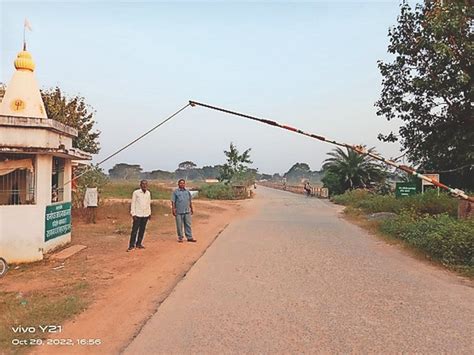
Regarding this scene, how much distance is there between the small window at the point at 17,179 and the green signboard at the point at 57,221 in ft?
1.88

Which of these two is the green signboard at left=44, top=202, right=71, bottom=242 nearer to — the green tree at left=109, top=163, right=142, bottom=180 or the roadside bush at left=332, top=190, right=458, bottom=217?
the roadside bush at left=332, top=190, right=458, bottom=217

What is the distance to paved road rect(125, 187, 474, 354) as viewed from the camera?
4.73 meters

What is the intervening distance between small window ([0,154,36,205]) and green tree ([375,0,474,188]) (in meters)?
11.1

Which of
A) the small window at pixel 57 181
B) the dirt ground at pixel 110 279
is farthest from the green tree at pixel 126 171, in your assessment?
the small window at pixel 57 181

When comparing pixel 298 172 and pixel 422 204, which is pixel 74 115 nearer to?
pixel 422 204

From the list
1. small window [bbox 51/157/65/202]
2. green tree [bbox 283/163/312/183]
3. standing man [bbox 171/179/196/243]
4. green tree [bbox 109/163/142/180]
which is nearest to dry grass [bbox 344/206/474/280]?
standing man [bbox 171/179/196/243]

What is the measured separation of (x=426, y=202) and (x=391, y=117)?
332cm

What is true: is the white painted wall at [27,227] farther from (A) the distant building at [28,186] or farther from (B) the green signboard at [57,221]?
(B) the green signboard at [57,221]

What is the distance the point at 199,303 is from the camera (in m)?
6.28

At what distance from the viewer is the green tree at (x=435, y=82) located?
13477mm

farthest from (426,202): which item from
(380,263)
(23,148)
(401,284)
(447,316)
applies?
(23,148)

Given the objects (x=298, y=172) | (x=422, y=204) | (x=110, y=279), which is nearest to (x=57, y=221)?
(x=110, y=279)

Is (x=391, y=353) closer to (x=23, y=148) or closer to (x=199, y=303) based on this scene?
(x=199, y=303)

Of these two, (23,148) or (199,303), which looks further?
(23,148)
